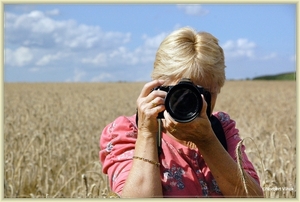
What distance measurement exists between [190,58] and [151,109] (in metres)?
0.21

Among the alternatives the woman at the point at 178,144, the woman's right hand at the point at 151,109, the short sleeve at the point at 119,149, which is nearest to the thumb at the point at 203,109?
the woman at the point at 178,144

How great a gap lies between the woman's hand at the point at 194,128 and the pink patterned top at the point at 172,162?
85 mm

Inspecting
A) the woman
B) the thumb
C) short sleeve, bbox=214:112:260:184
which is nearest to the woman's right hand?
the woman

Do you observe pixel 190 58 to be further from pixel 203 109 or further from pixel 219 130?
pixel 219 130

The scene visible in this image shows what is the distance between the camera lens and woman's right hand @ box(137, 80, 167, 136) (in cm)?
176

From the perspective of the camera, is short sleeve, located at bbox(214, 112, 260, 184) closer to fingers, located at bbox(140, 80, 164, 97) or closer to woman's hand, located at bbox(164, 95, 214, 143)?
woman's hand, located at bbox(164, 95, 214, 143)

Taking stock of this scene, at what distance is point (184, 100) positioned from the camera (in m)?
1.72

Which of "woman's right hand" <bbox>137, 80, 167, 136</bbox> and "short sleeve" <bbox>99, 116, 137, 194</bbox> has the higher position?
"woman's right hand" <bbox>137, 80, 167, 136</bbox>

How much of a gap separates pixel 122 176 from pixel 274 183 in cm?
82

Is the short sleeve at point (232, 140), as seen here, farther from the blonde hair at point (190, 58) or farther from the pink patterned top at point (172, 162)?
the blonde hair at point (190, 58)

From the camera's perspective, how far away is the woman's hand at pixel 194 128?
171 cm

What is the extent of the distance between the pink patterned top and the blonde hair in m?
0.21

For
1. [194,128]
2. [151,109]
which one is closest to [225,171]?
A: [194,128]

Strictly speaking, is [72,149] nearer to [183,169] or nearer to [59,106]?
[183,169]
